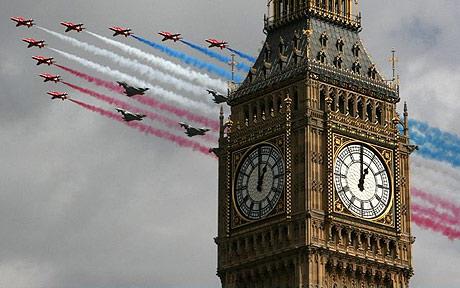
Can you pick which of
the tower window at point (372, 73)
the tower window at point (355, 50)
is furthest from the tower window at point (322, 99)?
the tower window at point (355, 50)

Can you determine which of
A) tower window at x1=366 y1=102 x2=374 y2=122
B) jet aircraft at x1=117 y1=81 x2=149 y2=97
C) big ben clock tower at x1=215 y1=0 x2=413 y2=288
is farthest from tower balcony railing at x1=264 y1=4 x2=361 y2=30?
jet aircraft at x1=117 y1=81 x2=149 y2=97

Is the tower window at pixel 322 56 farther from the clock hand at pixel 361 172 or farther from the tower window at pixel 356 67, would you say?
the clock hand at pixel 361 172

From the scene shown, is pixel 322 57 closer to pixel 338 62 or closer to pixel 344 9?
pixel 338 62

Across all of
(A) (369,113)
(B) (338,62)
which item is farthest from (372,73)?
(A) (369,113)

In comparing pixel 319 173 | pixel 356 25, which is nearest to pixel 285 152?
pixel 319 173

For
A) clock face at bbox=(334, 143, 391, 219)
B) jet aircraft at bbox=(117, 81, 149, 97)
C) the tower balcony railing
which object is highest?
the tower balcony railing

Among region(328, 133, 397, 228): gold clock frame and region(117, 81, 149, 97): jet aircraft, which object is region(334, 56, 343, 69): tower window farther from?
region(117, 81, 149, 97): jet aircraft
